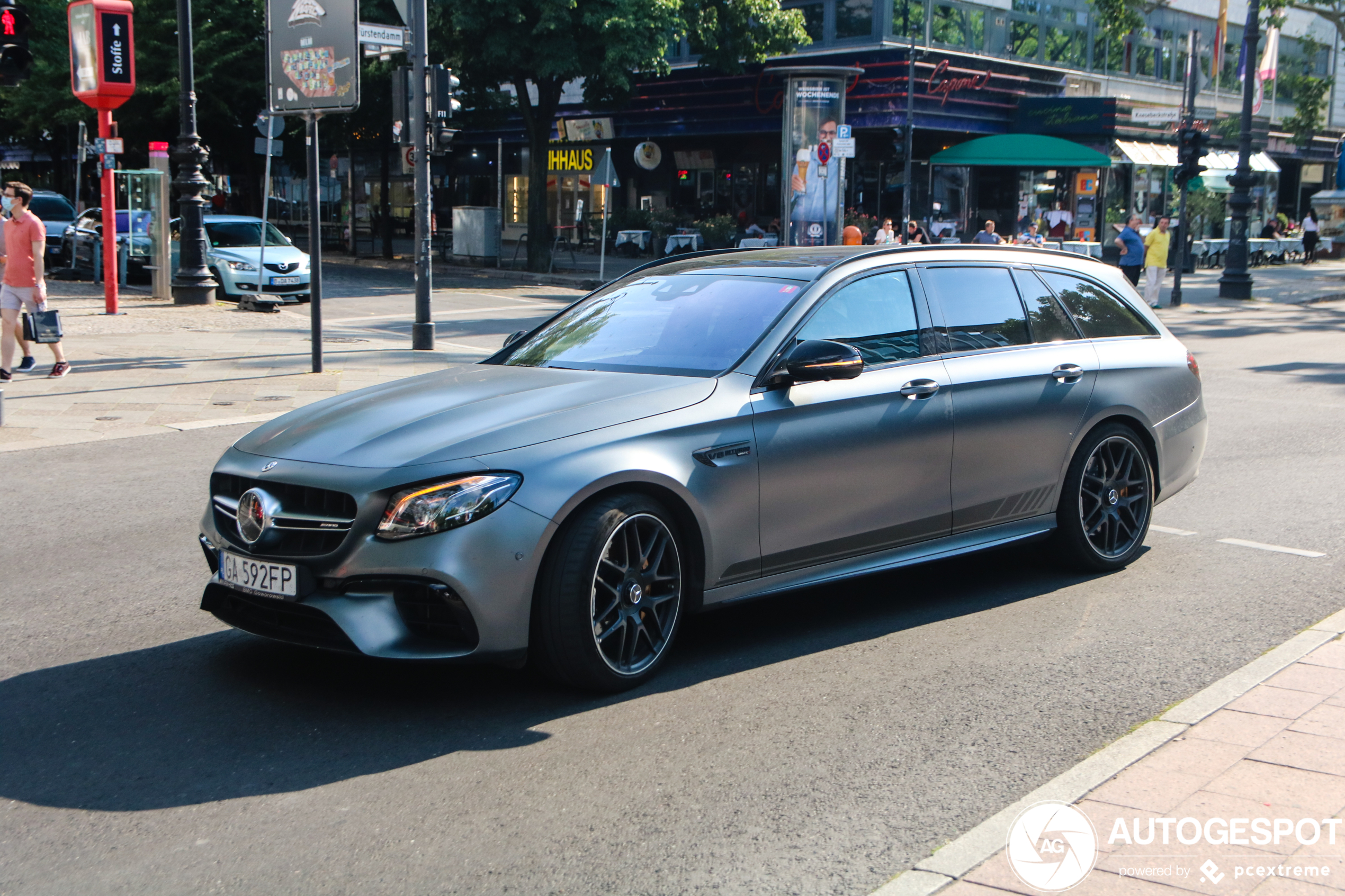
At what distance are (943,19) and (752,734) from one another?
35.9 meters

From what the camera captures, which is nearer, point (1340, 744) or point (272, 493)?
point (1340, 744)

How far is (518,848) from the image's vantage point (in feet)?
11.4

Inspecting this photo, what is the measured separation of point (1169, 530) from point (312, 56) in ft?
34.1

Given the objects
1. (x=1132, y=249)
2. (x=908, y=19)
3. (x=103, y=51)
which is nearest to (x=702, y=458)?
(x=103, y=51)

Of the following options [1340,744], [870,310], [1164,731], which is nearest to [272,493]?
[870,310]

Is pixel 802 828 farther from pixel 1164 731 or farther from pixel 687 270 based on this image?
pixel 687 270

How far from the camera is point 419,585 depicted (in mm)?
4250

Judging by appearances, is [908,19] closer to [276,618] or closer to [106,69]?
[106,69]

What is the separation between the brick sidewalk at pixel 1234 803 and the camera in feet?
10.5

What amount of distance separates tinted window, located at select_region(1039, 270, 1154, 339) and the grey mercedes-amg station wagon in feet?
0.07

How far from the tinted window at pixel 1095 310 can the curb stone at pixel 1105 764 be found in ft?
6.26

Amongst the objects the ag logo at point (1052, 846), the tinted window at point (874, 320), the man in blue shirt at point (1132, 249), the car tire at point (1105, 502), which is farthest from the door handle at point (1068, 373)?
the man in blue shirt at point (1132, 249)

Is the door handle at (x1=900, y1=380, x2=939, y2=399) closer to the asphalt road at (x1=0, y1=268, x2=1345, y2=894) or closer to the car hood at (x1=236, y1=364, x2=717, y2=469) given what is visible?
the asphalt road at (x1=0, y1=268, x2=1345, y2=894)

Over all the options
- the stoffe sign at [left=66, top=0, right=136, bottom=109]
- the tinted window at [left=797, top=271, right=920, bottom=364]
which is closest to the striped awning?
the stoffe sign at [left=66, top=0, right=136, bottom=109]
